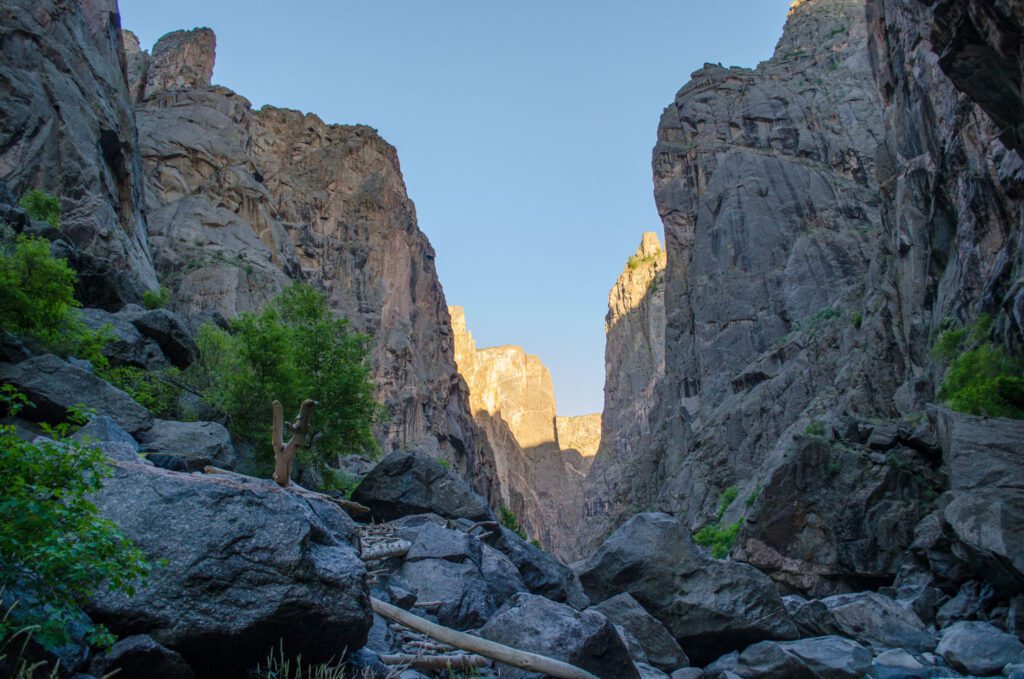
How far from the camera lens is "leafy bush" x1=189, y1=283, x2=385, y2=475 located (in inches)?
906

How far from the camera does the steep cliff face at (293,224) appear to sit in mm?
53406

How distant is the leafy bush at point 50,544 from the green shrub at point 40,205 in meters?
26.7

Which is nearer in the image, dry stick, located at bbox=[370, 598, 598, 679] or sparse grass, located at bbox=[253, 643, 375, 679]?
sparse grass, located at bbox=[253, 643, 375, 679]

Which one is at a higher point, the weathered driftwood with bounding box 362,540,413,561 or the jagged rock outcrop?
the jagged rock outcrop

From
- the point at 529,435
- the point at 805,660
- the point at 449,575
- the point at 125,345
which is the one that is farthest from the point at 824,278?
the point at 529,435

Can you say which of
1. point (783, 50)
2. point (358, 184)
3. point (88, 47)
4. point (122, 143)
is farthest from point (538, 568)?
point (783, 50)

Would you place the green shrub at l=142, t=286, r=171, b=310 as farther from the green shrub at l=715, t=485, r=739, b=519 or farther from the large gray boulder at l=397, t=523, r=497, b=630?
the green shrub at l=715, t=485, r=739, b=519

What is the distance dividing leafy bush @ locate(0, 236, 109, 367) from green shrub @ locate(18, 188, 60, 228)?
1225cm

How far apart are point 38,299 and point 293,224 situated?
64521mm

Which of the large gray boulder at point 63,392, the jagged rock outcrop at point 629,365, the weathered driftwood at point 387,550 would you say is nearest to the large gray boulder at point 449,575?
the weathered driftwood at point 387,550

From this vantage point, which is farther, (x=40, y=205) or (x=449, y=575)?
(x=40, y=205)

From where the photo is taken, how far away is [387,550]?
1417 cm

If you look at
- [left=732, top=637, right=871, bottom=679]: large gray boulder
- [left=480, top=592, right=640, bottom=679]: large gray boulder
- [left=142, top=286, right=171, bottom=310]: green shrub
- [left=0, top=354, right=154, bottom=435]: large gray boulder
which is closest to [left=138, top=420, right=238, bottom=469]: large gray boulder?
[left=0, top=354, right=154, bottom=435]: large gray boulder

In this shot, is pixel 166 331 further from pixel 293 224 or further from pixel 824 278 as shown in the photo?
pixel 824 278
